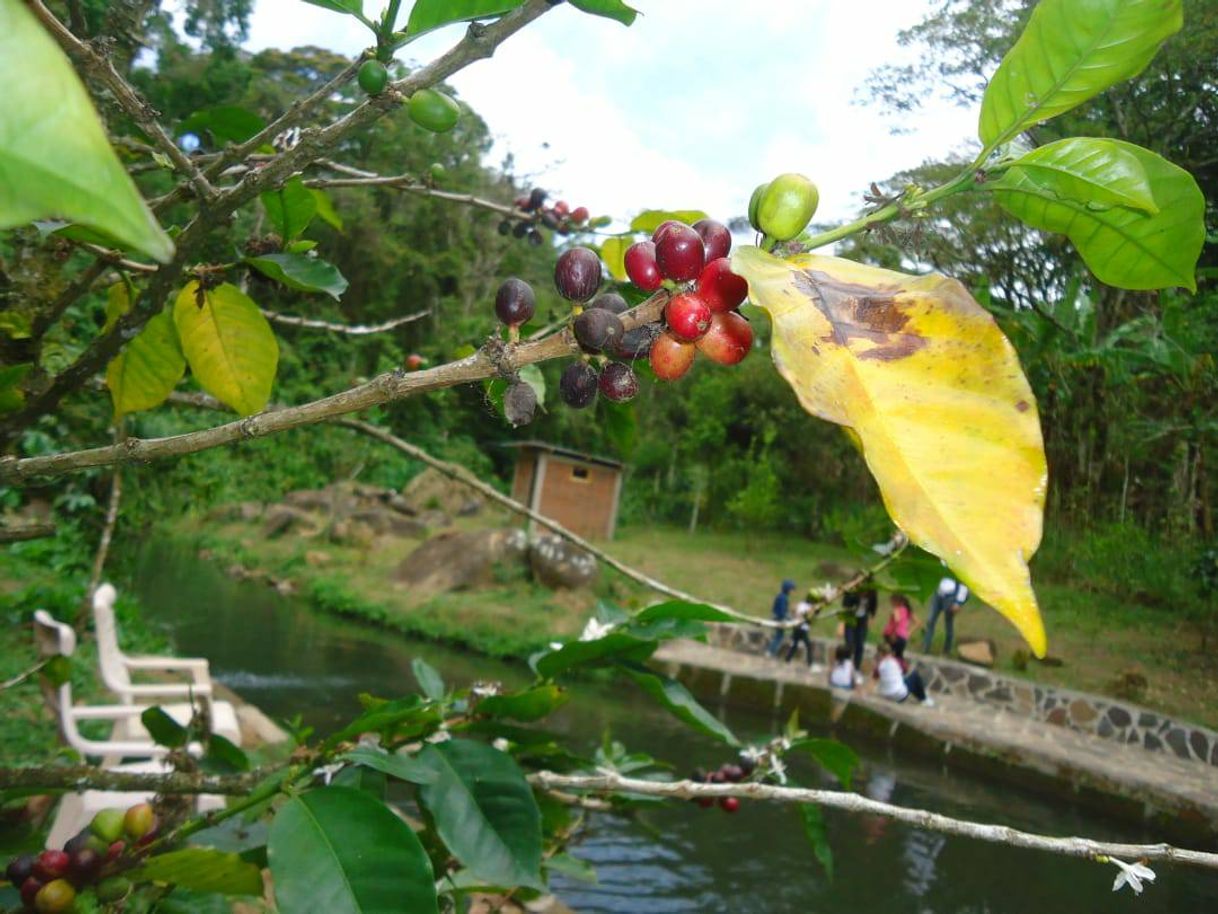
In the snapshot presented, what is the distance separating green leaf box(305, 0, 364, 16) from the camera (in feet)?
2.13

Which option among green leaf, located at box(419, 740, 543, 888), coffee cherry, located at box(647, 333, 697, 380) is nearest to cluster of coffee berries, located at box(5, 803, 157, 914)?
green leaf, located at box(419, 740, 543, 888)

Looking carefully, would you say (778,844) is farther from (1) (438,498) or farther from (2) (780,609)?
(1) (438,498)

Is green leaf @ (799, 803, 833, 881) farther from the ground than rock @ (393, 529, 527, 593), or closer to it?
farther from the ground

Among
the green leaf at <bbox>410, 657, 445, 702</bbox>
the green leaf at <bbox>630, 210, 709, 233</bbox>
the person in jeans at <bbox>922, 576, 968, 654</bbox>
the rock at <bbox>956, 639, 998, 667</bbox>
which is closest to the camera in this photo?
the green leaf at <bbox>630, 210, 709, 233</bbox>

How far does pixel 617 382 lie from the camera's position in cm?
62

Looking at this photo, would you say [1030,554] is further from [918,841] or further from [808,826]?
[918,841]

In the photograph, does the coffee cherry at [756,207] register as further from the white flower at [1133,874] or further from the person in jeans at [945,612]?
the person in jeans at [945,612]

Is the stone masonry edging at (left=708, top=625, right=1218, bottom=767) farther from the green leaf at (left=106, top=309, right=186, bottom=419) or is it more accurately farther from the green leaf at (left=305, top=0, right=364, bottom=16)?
the green leaf at (left=305, top=0, right=364, bottom=16)

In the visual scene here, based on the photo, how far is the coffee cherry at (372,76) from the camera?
2.21 feet

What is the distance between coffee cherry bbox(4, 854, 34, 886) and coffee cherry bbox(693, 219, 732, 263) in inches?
38.5

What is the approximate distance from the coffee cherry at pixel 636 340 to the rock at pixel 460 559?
1311cm

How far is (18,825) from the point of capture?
1166 mm

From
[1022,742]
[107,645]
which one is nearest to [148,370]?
[107,645]

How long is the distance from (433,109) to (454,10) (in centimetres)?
13
